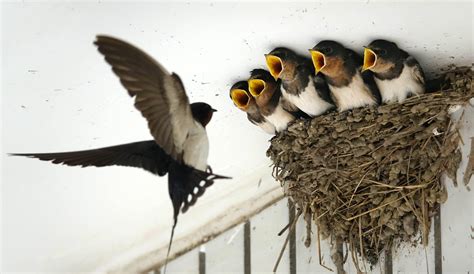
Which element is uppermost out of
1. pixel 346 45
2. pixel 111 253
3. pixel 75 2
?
pixel 75 2

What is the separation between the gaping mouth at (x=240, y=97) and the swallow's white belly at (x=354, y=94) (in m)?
0.29

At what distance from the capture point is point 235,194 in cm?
371

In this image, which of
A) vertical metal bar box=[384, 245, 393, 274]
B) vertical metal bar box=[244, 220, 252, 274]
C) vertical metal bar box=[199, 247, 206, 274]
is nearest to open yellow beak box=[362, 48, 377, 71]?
vertical metal bar box=[384, 245, 393, 274]

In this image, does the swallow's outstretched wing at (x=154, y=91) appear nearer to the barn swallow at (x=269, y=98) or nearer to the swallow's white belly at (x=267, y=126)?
the barn swallow at (x=269, y=98)

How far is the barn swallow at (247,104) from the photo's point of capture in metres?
3.06

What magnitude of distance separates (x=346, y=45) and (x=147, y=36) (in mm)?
644

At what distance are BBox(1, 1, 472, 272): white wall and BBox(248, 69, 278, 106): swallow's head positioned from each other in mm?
56

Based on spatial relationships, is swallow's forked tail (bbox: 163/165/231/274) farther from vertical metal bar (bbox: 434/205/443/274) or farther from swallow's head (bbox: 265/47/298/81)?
vertical metal bar (bbox: 434/205/443/274)

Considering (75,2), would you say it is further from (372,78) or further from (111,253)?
(111,253)

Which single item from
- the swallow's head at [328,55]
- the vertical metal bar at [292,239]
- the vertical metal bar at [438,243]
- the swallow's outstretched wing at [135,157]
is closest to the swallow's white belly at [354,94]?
the swallow's head at [328,55]

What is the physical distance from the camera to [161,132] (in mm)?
1750

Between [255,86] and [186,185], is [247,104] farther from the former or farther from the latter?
[186,185]

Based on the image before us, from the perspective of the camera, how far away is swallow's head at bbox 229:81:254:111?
306cm

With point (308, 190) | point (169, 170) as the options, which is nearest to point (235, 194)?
point (308, 190)
